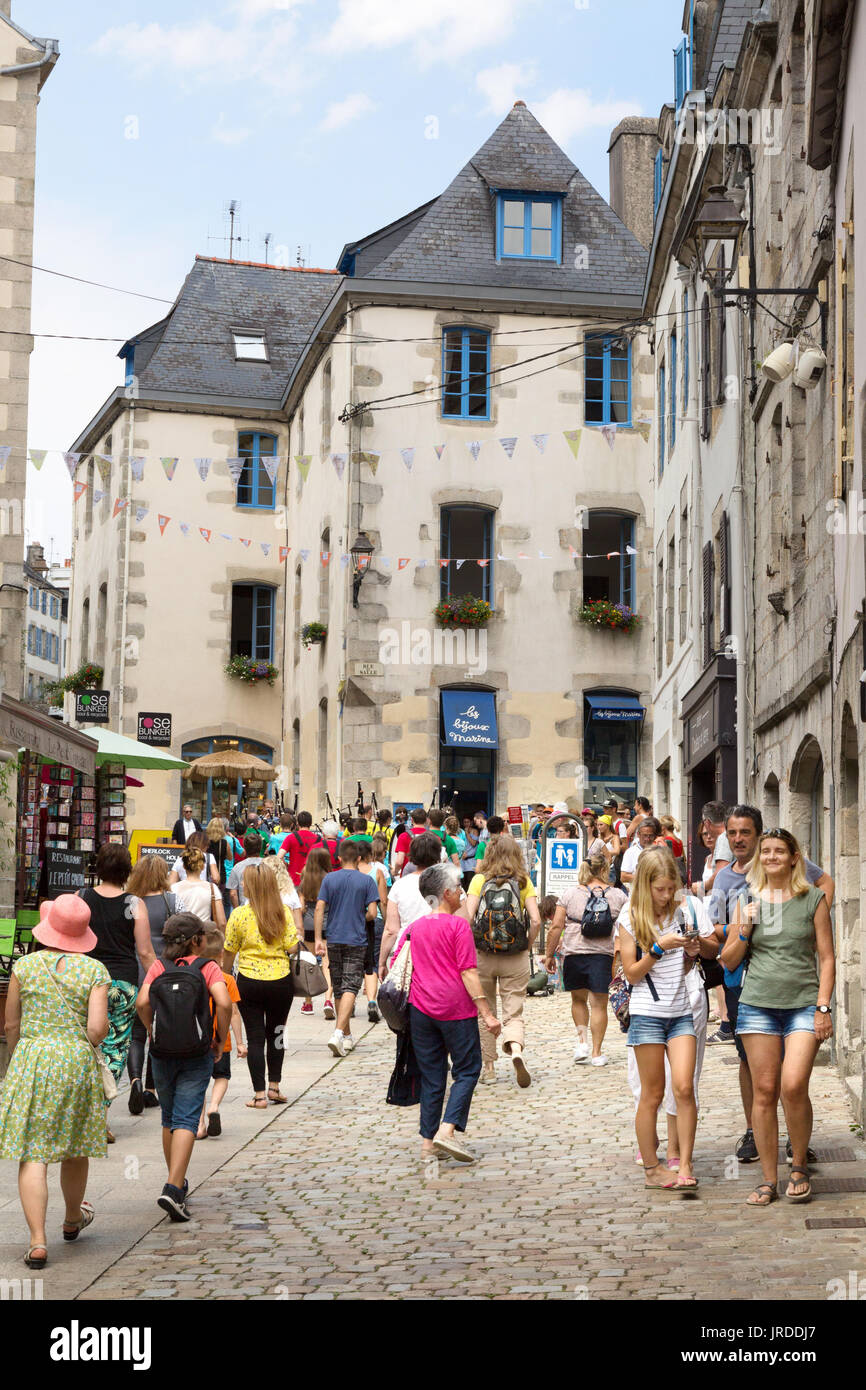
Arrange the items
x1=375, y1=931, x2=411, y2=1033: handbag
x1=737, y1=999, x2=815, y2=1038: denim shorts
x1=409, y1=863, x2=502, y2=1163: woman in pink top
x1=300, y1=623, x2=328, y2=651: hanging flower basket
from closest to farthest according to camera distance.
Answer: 1. x1=737, y1=999, x2=815, y2=1038: denim shorts
2. x1=409, y1=863, x2=502, y2=1163: woman in pink top
3. x1=375, y1=931, x2=411, y2=1033: handbag
4. x1=300, y1=623, x2=328, y2=651: hanging flower basket

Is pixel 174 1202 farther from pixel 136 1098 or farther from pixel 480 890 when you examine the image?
pixel 480 890

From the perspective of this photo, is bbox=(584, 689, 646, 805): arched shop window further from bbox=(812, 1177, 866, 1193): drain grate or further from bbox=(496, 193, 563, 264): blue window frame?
bbox=(812, 1177, 866, 1193): drain grate

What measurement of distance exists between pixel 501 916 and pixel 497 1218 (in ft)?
13.5

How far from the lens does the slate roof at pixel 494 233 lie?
30250 mm

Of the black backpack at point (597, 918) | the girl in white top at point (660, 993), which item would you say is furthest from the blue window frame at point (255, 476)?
the girl in white top at point (660, 993)

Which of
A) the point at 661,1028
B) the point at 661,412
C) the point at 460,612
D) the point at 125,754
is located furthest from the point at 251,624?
the point at 661,1028

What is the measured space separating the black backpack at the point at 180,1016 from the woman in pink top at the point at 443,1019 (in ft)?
4.88

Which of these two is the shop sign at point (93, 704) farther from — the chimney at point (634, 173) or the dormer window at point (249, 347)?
the chimney at point (634, 173)

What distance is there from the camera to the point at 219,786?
35.0m

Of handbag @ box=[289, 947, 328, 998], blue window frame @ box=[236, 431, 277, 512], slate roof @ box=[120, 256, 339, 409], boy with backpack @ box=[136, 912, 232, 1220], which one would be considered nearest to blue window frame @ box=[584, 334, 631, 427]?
slate roof @ box=[120, 256, 339, 409]

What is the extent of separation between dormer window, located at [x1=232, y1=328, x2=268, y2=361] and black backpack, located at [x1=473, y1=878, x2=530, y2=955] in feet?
89.9

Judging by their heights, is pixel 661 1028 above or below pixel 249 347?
below

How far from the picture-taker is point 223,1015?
8625 mm

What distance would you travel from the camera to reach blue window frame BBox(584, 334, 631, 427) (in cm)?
3080
